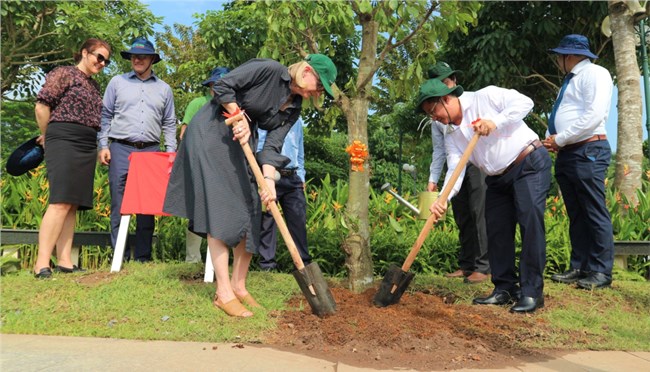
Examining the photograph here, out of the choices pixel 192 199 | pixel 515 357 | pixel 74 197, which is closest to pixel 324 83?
pixel 192 199

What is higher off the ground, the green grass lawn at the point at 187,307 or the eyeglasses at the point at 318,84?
the eyeglasses at the point at 318,84

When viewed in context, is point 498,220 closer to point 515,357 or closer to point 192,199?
point 515,357

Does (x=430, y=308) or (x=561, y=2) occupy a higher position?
(x=561, y=2)

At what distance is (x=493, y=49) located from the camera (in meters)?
11.4

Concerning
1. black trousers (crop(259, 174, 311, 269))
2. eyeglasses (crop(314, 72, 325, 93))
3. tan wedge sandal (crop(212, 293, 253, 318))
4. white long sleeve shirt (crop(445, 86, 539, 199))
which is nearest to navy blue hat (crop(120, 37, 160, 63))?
black trousers (crop(259, 174, 311, 269))

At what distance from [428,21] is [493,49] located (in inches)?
310

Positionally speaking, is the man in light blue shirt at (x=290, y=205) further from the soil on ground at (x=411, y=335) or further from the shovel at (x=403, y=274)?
the shovel at (x=403, y=274)

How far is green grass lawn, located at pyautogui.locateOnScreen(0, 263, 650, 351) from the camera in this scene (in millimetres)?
3117

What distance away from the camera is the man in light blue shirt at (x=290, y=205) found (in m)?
4.88

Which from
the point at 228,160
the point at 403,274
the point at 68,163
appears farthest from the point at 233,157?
the point at 68,163

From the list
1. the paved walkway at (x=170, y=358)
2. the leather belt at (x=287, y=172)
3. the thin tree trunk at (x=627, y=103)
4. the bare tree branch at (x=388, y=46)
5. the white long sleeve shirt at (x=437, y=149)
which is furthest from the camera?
the thin tree trunk at (x=627, y=103)

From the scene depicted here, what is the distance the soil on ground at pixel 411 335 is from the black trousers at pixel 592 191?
1.16 metres

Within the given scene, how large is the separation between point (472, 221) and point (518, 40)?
25.7 feet

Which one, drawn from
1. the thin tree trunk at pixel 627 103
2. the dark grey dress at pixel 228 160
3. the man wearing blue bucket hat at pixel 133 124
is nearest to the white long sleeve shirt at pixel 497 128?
the dark grey dress at pixel 228 160
